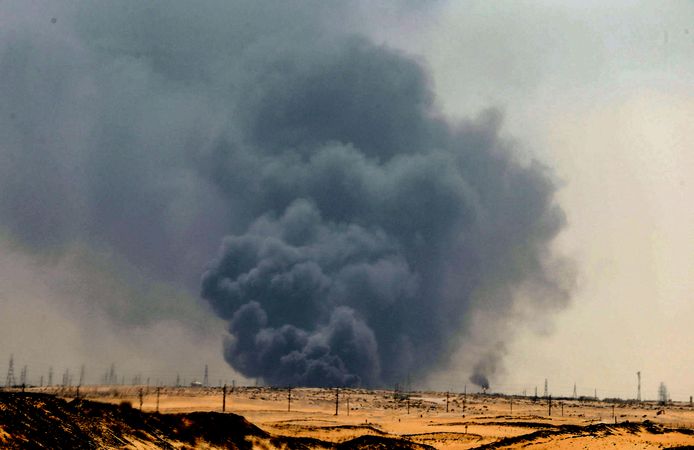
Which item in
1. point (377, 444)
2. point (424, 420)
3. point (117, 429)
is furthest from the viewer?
point (424, 420)

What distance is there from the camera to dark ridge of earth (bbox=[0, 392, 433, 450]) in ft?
94.1

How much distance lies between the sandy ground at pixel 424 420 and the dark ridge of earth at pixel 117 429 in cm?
1310

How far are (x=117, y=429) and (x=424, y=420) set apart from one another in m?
64.5

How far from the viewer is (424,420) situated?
9500cm

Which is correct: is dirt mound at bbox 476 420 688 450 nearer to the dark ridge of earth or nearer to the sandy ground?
the sandy ground

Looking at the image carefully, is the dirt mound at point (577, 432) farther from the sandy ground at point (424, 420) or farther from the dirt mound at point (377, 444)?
the dirt mound at point (377, 444)

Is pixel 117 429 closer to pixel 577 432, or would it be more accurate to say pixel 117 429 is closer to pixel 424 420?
pixel 577 432

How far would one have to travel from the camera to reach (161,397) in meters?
121

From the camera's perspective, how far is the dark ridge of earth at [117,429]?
94.1 ft

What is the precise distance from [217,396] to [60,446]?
102 m

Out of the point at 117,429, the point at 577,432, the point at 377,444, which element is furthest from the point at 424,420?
the point at 117,429

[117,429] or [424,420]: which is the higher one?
[117,429]

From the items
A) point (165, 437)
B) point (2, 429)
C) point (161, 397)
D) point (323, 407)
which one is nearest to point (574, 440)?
point (165, 437)

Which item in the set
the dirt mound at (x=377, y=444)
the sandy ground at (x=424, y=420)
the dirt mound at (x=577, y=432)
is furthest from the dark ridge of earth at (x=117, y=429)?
the sandy ground at (x=424, y=420)
